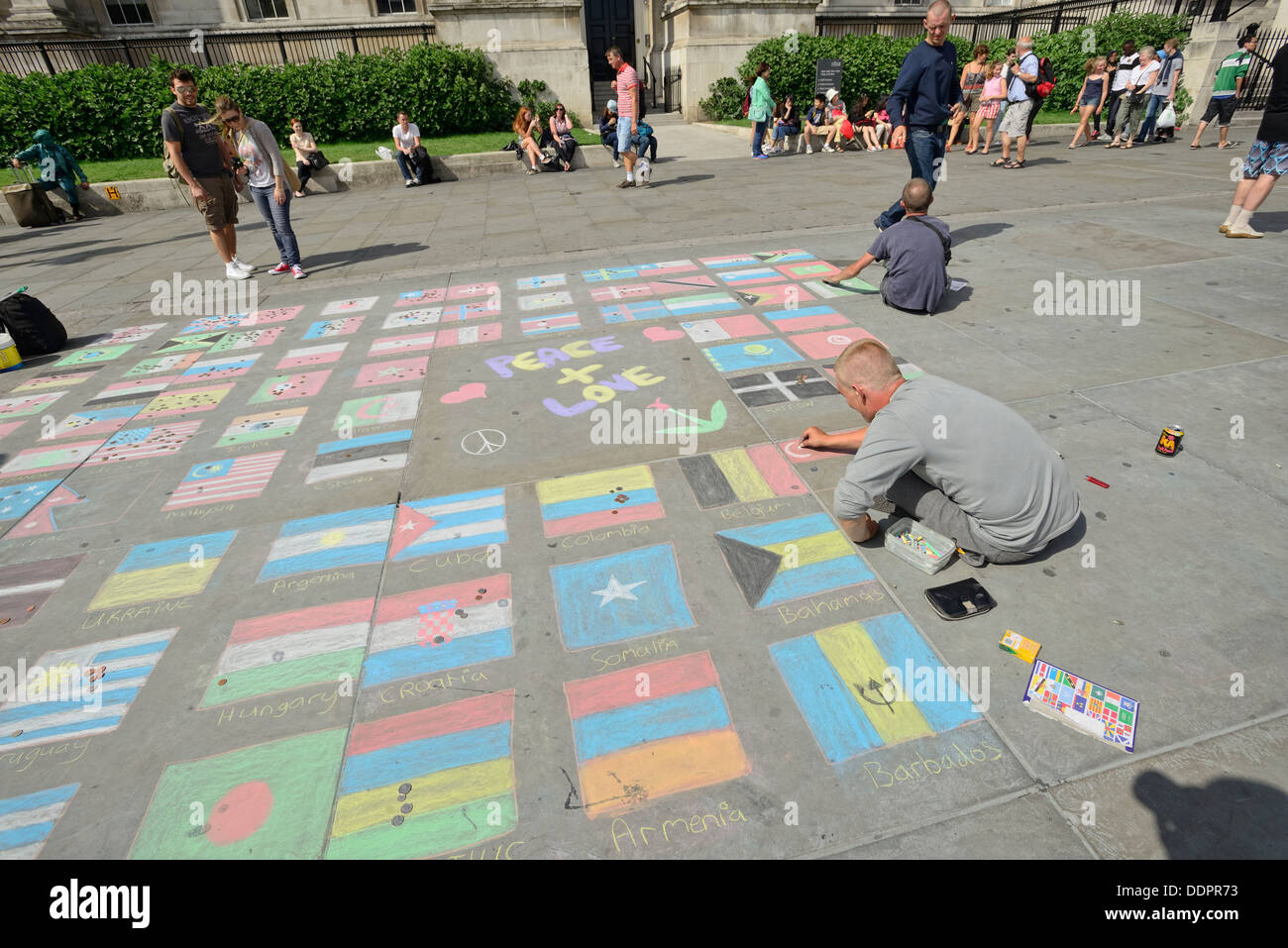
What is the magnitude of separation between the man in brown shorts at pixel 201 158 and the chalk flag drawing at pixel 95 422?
339cm

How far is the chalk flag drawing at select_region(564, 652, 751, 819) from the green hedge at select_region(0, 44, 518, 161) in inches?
706

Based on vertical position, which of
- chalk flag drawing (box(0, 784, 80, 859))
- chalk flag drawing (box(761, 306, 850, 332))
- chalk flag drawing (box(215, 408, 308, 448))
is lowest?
chalk flag drawing (box(0, 784, 80, 859))

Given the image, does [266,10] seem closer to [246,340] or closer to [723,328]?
[246,340]

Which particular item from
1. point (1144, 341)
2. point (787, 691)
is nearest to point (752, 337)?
point (1144, 341)

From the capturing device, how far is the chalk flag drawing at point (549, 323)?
5.94 m

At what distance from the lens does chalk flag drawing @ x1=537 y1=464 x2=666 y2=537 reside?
11.4 ft

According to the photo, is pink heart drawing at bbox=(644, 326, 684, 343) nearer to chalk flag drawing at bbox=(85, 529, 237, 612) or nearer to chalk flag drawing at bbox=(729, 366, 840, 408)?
chalk flag drawing at bbox=(729, 366, 840, 408)

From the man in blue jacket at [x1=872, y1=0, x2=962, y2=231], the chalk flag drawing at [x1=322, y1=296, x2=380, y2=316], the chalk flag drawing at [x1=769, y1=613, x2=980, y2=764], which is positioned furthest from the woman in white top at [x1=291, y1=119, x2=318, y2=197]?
the chalk flag drawing at [x1=769, y1=613, x2=980, y2=764]

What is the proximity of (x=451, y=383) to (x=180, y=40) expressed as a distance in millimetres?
24604

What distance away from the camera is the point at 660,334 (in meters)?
5.68

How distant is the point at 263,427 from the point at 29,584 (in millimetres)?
1673

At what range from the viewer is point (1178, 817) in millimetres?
1991
